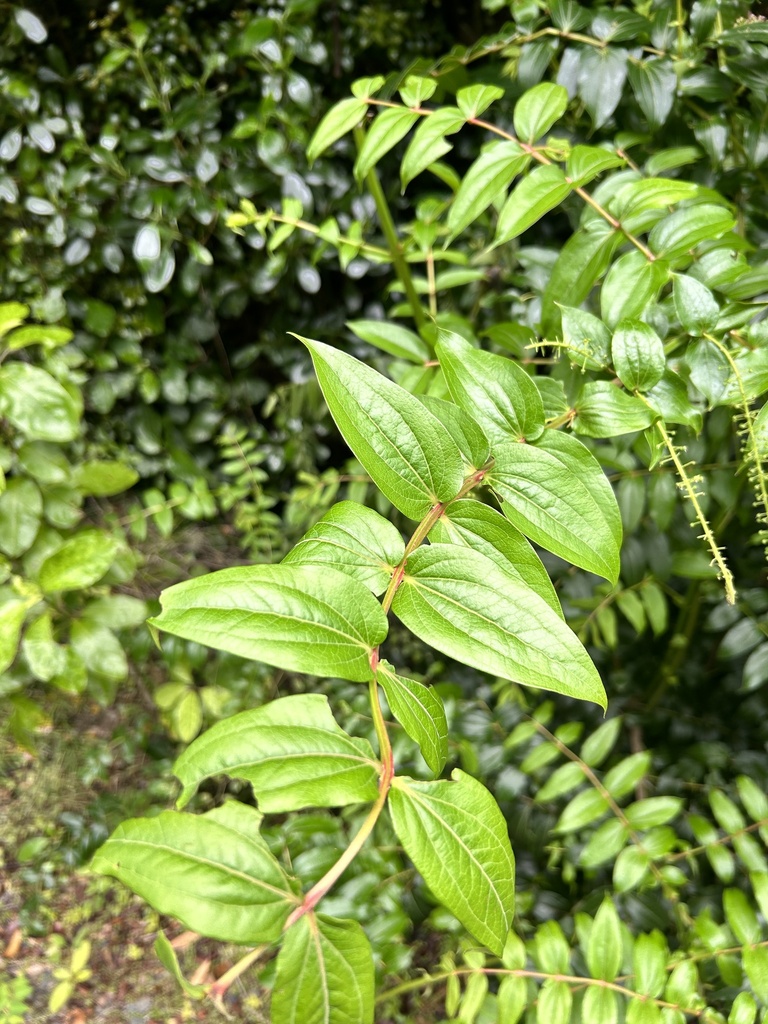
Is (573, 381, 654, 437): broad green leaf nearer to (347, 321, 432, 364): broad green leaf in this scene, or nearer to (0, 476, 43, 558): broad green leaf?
(347, 321, 432, 364): broad green leaf

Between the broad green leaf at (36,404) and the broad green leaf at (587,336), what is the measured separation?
3.29ft

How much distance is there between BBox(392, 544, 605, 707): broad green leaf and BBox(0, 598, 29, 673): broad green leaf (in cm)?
89

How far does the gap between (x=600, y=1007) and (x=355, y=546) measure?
65 centimetres

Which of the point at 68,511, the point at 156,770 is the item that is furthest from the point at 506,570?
the point at 156,770

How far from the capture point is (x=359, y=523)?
48 cm

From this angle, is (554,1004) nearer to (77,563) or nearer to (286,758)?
(286,758)

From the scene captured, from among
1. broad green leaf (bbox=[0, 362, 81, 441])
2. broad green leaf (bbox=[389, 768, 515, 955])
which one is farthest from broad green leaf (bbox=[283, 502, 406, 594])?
broad green leaf (bbox=[0, 362, 81, 441])

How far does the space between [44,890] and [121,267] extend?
151cm

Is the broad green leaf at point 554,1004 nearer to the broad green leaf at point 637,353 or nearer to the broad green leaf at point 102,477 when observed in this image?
the broad green leaf at point 637,353

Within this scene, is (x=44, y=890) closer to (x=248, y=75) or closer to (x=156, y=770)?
(x=156, y=770)

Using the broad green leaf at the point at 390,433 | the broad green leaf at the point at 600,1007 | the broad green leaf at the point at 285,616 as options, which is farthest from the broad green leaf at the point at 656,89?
the broad green leaf at the point at 600,1007

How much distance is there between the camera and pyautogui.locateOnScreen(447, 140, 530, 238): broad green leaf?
667mm

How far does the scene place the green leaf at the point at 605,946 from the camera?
29.9 inches

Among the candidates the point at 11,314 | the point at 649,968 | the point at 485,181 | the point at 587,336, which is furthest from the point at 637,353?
the point at 11,314
